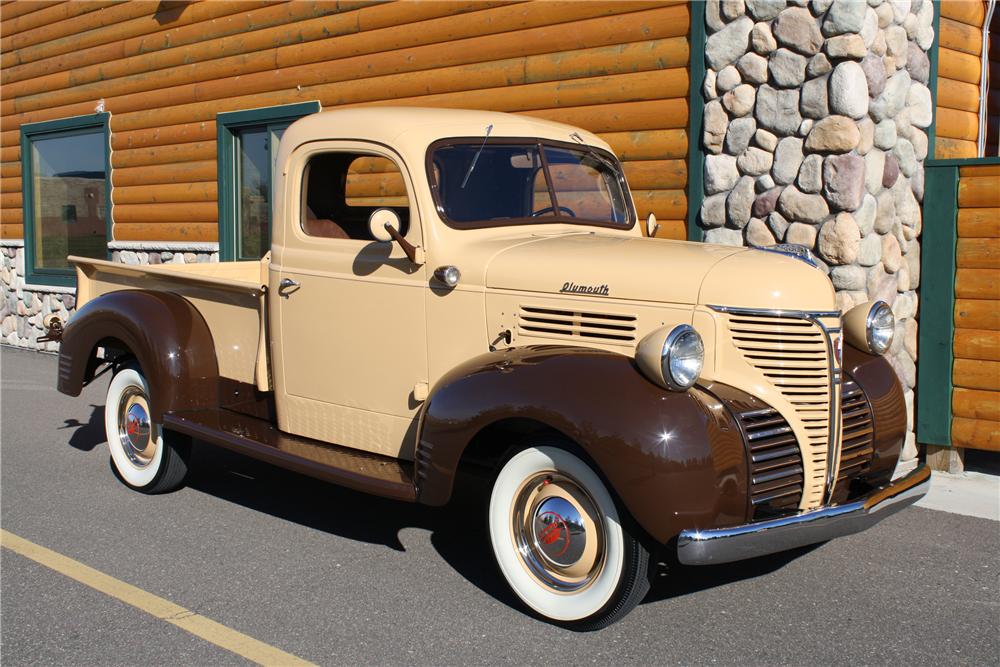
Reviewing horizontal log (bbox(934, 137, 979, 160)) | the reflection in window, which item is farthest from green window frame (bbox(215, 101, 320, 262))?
horizontal log (bbox(934, 137, 979, 160))

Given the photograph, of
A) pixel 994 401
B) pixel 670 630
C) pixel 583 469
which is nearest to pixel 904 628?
pixel 670 630

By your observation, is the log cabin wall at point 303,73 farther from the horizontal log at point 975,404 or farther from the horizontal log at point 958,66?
the horizontal log at point 975,404

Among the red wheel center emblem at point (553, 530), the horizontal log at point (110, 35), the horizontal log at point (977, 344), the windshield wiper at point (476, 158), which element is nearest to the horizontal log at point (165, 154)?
the horizontal log at point (110, 35)

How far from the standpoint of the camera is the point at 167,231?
37.5 feet

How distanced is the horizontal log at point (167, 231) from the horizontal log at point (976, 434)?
7662mm

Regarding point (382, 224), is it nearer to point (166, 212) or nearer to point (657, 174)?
point (657, 174)

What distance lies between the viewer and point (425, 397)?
14.8 ft

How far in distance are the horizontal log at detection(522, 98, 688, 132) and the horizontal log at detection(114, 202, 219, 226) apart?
4723 mm

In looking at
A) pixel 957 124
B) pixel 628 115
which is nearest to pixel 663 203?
pixel 628 115

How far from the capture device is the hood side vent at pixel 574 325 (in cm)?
396

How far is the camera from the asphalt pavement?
3.62 meters

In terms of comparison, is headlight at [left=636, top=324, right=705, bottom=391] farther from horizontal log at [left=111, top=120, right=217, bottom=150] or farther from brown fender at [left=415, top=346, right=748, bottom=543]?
horizontal log at [left=111, top=120, right=217, bottom=150]

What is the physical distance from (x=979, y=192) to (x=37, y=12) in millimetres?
12336

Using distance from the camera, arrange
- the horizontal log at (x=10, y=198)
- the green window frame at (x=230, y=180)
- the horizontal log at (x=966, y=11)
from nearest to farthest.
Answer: the horizontal log at (x=966, y=11) → the green window frame at (x=230, y=180) → the horizontal log at (x=10, y=198)
